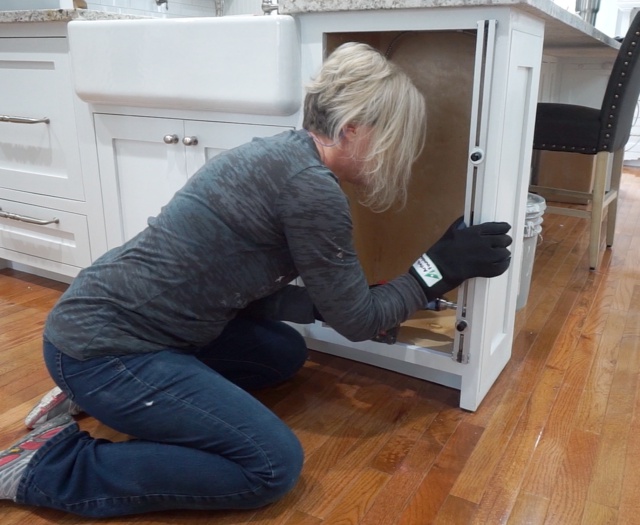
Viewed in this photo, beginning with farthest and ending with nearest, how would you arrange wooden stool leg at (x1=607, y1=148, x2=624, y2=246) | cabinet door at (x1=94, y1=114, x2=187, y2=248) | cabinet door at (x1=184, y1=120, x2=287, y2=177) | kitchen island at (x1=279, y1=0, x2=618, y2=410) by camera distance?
wooden stool leg at (x1=607, y1=148, x2=624, y2=246)
cabinet door at (x1=94, y1=114, x2=187, y2=248)
cabinet door at (x1=184, y1=120, x2=287, y2=177)
kitchen island at (x1=279, y1=0, x2=618, y2=410)

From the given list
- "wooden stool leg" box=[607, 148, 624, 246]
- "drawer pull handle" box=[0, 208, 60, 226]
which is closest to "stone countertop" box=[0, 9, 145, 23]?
"drawer pull handle" box=[0, 208, 60, 226]

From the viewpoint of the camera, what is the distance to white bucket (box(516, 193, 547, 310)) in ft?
5.57

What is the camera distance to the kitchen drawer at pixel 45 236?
1.88 meters

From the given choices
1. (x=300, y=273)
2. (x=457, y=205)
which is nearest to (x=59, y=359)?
(x=300, y=273)

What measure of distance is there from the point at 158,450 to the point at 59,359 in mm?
230

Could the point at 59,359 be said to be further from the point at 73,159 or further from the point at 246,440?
the point at 73,159

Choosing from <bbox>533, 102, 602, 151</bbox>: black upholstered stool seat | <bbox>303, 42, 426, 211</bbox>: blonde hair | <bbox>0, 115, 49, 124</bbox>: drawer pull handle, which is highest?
<bbox>303, 42, 426, 211</bbox>: blonde hair

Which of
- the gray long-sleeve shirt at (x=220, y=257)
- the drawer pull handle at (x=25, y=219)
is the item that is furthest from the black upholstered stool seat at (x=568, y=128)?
the drawer pull handle at (x=25, y=219)

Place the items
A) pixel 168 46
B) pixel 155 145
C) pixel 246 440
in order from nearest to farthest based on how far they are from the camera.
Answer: pixel 246 440
pixel 168 46
pixel 155 145

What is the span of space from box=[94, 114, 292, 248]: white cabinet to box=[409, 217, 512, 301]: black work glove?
47cm

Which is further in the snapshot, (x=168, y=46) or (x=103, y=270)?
(x=168, y=46)

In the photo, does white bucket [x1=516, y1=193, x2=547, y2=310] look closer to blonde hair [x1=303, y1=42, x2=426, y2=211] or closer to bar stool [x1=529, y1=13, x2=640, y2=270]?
bar stool [x1=529, y1=13, x2=640, y2=270]

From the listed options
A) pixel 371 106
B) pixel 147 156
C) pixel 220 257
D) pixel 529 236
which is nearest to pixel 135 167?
pixel 147 156

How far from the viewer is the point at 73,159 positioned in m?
1.81
